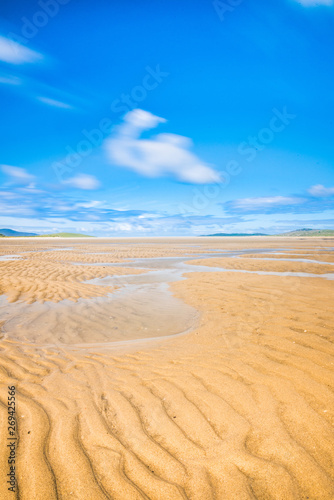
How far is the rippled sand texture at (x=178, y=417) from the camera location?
7.35 feet

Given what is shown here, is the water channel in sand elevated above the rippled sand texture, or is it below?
below

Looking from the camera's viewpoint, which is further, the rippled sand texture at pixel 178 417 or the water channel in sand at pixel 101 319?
the water channel in sand at pixel 101 319

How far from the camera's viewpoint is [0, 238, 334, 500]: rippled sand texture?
7.35 feet

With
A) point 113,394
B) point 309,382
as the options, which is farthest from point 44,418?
point 309,382

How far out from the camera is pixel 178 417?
10.1 ft
